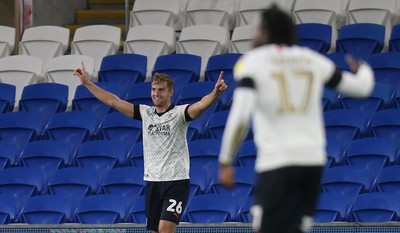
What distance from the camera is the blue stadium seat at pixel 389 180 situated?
Result: 37.5ft

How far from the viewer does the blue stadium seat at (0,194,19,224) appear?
41.2 ft

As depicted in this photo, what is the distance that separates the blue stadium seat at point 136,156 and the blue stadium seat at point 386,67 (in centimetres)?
279

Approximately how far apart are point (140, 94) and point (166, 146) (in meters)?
4.57

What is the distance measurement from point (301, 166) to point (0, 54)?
1107 centimetres

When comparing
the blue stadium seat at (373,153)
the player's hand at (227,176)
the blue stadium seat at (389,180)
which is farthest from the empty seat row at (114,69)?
the player's hand at (227,176)

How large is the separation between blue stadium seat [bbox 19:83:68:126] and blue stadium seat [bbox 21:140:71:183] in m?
1.13

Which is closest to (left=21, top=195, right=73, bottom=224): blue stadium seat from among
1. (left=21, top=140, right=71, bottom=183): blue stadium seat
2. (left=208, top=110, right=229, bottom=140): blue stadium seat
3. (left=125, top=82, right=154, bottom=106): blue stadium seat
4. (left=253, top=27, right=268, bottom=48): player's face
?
(left=21, top=140, right=71, bottom=183): blue stadium seat

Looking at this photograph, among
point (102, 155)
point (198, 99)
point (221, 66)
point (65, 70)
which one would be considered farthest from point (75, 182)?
point (65, 70)

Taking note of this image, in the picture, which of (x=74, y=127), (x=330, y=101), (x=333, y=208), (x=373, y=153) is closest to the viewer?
(x=333, y=208)

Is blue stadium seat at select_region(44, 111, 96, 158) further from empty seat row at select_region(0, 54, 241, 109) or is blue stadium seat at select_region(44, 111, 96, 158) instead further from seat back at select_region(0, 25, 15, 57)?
seat back at select_region(0, 25, 15, 57)

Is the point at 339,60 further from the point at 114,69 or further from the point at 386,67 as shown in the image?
the point at 114,69

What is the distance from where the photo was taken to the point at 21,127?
14.2 meters

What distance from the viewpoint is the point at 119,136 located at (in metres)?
13.7

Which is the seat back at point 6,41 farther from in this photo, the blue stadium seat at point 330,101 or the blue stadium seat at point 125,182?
the blue stadium seat at point 330,101
